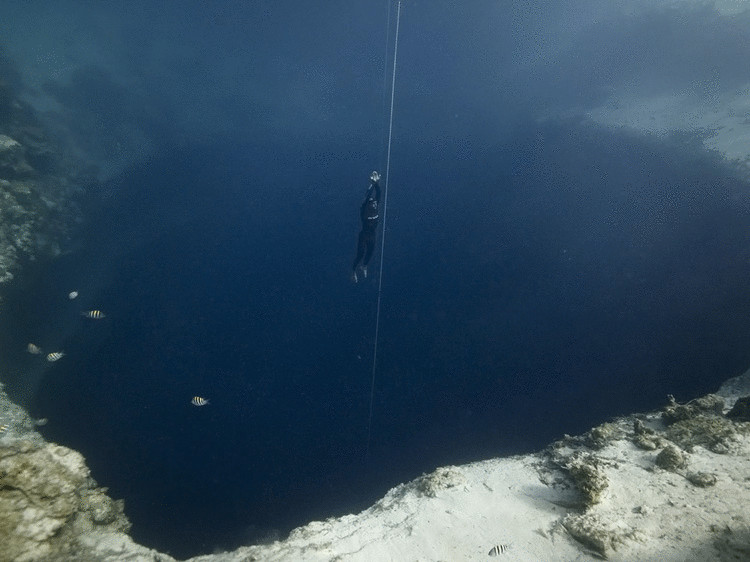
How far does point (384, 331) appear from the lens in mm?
15680

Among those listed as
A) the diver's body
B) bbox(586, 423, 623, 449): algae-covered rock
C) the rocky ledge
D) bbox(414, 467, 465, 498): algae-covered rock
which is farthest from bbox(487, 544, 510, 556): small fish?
the diver's body

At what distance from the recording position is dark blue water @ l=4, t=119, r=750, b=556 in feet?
32.0

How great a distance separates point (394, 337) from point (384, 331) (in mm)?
704

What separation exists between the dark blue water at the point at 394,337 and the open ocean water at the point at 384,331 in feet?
0.25

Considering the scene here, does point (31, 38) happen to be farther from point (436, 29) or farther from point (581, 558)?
point (581, 558)

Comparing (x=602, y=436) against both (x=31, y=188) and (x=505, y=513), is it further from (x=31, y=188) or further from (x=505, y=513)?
(x=31, y=188)

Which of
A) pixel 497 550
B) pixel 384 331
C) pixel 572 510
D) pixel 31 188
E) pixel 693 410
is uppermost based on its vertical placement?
pixel 31 188

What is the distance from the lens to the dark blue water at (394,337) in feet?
32.0

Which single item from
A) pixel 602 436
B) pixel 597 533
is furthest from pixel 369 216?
pixel 597 533

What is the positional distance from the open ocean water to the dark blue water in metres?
0.07

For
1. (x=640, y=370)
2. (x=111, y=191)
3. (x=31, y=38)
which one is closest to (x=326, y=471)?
(x=640, y=370)

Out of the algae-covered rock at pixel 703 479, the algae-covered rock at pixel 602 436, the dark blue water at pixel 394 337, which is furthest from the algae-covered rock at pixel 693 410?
the dark blue water at pixel 394 337

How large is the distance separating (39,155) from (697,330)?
30.9 meters

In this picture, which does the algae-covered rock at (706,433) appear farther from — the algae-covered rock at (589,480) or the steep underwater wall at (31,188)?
the steep underwater wall at (31,188)
